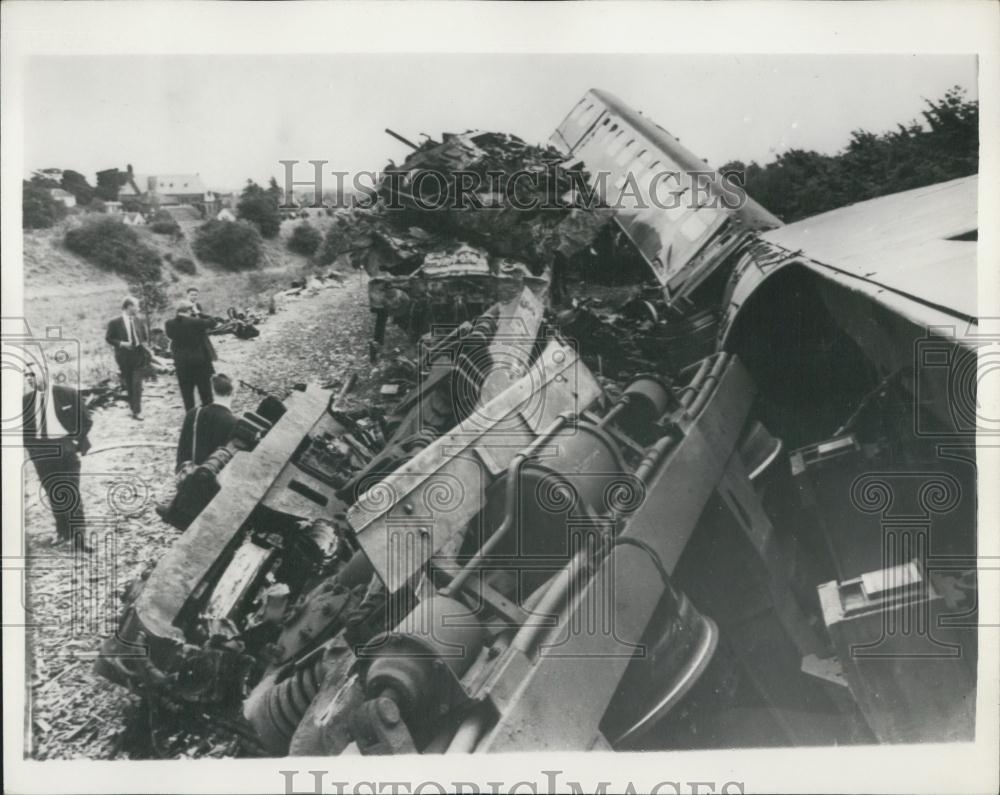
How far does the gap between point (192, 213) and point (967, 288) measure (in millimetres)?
2530

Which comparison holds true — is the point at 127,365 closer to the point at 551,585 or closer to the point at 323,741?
the point at 323,741

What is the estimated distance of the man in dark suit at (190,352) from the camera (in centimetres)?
251

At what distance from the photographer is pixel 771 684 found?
97.3 inches

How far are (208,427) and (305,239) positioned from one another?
692mm

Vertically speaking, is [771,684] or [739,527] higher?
[739,527]

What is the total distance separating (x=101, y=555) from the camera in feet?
8.08

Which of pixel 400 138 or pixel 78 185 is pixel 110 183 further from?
pixel 400 138

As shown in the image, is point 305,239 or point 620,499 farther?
point 305,239

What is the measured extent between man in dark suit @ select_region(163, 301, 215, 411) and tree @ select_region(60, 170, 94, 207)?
438 mm

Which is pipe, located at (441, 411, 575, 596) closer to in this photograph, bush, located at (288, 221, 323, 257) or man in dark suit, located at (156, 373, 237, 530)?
man in dark suit, located at (156, 373, 237, 530)

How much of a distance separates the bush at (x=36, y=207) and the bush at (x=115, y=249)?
3.4 inches

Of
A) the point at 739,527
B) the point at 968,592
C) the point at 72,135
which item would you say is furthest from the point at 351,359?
the point at 968,592

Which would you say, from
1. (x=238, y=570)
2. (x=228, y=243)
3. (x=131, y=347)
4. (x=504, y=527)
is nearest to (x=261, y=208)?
(x=228, y=243)

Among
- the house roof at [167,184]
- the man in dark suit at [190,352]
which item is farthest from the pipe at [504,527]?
the house roof at [167,184]
